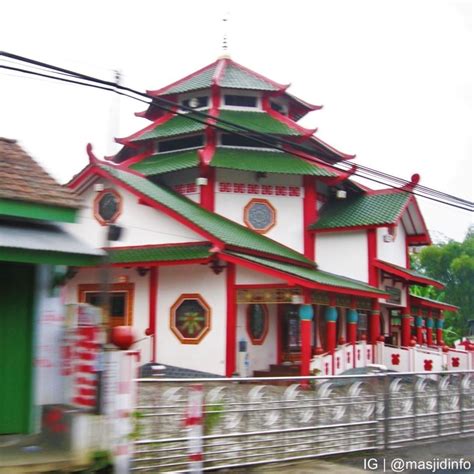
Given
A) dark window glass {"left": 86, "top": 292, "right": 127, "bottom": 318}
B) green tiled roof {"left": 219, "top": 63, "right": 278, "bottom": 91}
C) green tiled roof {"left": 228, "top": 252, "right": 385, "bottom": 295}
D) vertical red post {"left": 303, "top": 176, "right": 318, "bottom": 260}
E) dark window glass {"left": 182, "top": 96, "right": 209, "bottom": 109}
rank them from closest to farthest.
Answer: green tiled roof {"left": 228, "top": 252, "right": 385, "bottom": 295} < dark window glass {"left": 86, "top": 292, "right": 127, "bottom": 318} < vertical red post {"left": 303, "top": 176, "right": 318, "bottom": 260} < green tiled roof {"left": 219, "top": 63, "right": 278, "bottom": 91} < dark window glass {"left": 182, "top": 96, "right": 209, "bottom": 109}

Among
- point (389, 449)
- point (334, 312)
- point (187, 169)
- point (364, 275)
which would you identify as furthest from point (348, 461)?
point (187, 169)

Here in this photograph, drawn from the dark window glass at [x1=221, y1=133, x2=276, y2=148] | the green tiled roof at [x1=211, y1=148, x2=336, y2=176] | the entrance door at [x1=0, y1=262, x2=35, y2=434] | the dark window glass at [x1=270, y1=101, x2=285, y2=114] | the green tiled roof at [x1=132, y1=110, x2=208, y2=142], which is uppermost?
the dark window glass at [x1=270, y1=101, x2=285, y2=114]

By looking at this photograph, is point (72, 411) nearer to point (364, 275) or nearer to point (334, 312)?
point (334, 312)

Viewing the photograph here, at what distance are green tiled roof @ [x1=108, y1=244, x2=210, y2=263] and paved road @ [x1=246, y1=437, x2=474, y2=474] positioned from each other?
9306 mm

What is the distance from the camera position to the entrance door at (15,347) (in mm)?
8227

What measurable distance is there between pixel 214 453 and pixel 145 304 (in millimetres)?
12341

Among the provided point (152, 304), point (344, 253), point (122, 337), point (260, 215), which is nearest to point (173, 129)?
point (260, 215)

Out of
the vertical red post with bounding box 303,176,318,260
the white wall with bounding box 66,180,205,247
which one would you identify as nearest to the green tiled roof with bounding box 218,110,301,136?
the vertical red post with bounding box 303,176,318,260

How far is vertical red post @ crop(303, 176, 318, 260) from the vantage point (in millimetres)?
23000

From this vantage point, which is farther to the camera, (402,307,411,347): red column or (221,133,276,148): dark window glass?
(402,307,411,347): red column

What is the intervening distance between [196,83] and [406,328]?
11.6 m

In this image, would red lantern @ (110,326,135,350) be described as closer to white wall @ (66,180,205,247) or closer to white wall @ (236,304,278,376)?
white wall @ (66,180,205,247)

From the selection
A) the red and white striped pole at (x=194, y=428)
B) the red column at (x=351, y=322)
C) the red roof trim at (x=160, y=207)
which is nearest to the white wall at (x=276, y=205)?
the red column at (x=351, y=322)

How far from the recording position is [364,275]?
2225 cm
